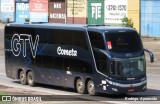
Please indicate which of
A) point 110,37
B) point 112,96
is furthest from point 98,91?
point 110,37

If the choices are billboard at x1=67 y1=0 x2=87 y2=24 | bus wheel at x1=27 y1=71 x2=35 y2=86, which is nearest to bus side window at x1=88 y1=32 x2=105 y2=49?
bus wheel at x1=27 y1=71 x2=35 y2=86

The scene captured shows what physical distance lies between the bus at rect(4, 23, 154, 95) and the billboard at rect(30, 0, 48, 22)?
188ft

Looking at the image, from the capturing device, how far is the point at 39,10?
85.9 metres

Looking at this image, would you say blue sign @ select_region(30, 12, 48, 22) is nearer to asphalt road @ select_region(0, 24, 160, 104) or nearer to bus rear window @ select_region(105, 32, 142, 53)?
asphalt road @ select_region(0, 24, 160, 104)

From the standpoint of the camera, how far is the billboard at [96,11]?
7344 centimetres

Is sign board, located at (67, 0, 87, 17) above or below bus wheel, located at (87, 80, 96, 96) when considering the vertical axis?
above

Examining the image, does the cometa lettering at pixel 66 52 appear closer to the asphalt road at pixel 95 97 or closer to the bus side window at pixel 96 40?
the bus side window at pixel 96 40

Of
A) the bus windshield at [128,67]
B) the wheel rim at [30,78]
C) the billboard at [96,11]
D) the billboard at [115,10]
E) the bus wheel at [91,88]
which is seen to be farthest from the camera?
the billboard at [96,11]

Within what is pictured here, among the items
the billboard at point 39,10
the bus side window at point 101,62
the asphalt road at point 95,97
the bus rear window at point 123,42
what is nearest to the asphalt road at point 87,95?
the asphalt road at point 95,97

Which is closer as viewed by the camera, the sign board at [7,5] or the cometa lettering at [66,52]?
the cometa lettering at [66,52]

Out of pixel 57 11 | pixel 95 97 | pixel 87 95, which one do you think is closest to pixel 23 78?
pixel 87 95

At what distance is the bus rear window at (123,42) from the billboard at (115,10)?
47.9 meters

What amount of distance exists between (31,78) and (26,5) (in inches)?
2533

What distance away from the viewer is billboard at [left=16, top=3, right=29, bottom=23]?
89500mm
